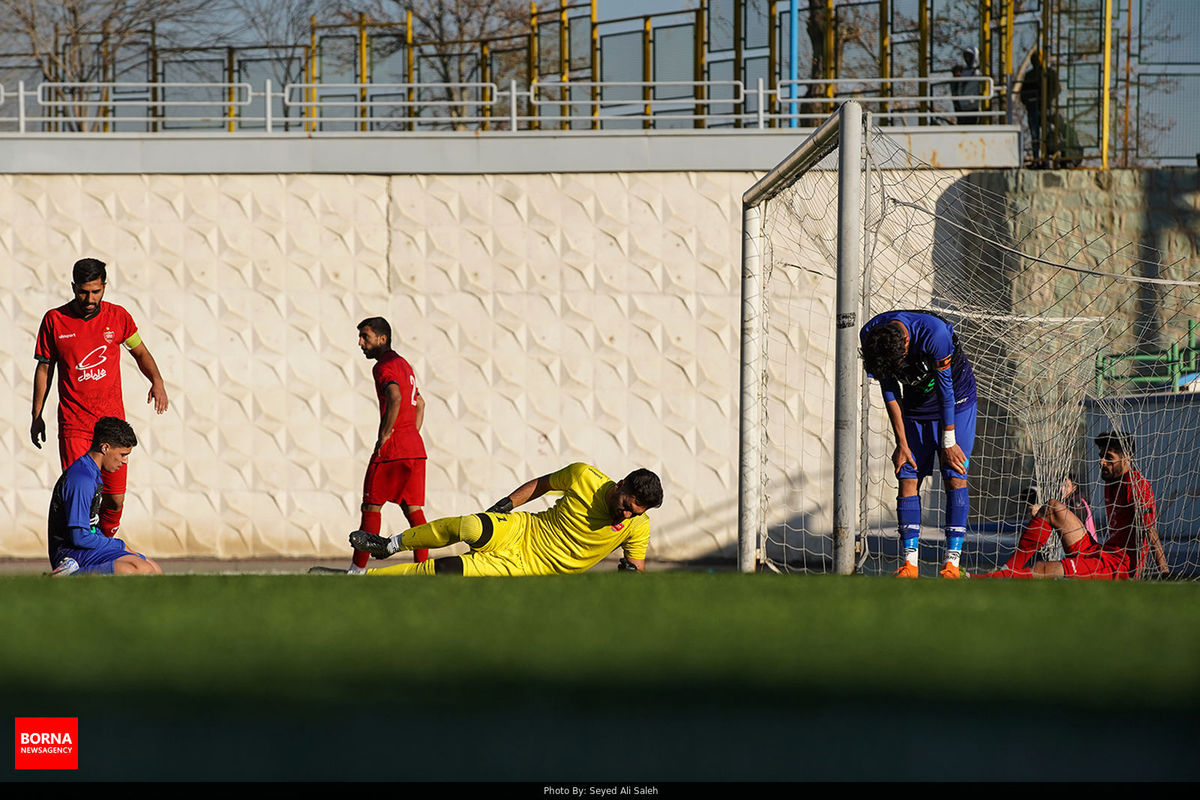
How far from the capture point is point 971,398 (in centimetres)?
661

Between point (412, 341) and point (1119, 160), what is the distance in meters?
8.02

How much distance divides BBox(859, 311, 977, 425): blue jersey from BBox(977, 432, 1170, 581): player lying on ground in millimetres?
950

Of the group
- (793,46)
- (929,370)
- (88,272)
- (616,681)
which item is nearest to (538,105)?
(793,46)

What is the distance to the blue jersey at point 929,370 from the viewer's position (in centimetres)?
614

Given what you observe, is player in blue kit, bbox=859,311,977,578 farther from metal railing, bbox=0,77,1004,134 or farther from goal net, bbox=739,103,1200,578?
metal railing, bbox=0,77,1004,134

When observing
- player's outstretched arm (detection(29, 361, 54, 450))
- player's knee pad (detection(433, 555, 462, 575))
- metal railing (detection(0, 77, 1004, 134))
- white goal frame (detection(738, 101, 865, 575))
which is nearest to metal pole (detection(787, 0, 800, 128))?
metal railing (detection(0, 77, 1004, 134))

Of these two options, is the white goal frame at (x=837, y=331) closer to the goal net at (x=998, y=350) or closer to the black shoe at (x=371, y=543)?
the goal net at (x=998, y=350)

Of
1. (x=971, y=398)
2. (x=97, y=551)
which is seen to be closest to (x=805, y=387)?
(x=971, y=398)

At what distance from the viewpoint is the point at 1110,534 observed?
6.95 meters

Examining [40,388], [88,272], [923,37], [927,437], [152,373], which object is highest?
[923,37]

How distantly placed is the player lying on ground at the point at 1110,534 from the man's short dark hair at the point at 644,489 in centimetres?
223

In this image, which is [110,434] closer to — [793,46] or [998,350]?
[998,350]

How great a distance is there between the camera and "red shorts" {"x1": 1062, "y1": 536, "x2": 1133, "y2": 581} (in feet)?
21.1
